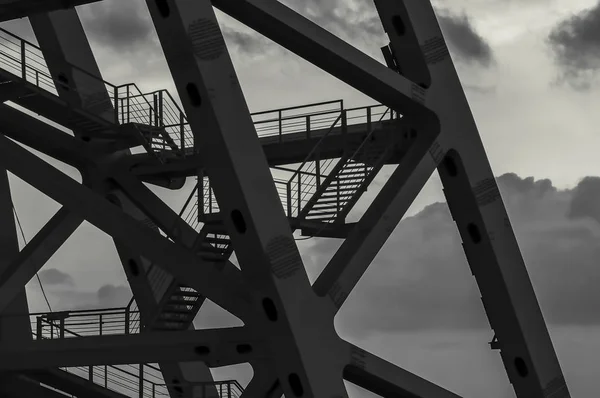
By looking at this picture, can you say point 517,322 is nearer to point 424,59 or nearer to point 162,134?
point 424,59

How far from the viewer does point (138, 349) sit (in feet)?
99.3

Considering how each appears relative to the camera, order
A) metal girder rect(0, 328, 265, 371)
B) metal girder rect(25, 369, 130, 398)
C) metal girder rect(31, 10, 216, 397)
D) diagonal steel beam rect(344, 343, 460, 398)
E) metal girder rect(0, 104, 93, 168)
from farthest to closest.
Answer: metal girder rect(25, 369, 130, 398), metal girder rect(31, 10, 216, 397), metal girder rect(0, 104, 93, 168), diagonal steel beam rect(344, 343, 460, 398), metal girder rect(0, 328, 265, 371)

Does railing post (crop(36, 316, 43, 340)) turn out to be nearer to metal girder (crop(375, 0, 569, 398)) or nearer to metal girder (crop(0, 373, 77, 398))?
metal girder (crop(0, 373, 77, 398))

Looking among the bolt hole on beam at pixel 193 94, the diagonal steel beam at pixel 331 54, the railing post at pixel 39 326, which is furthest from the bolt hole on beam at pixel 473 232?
the railing post at pixel 39 326

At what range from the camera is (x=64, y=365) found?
31875 mm

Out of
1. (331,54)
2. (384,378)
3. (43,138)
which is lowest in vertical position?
(384,378)

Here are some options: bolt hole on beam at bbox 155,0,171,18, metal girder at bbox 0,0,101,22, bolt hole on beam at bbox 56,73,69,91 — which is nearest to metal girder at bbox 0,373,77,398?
bolt hole on beam at bbox 56,73,69,91

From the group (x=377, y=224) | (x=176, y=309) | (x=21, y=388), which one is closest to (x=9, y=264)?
(x=21, y=388)

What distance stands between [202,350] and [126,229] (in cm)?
315

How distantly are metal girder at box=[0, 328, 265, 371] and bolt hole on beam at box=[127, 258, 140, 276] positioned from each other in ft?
21.3

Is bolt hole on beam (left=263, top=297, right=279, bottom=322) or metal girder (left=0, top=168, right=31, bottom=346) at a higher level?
metal girder (left=0, top=168, right=31, bottom=346)

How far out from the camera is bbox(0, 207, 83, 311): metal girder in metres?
35.2

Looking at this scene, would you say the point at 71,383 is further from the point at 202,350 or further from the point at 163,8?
the point at 163,8

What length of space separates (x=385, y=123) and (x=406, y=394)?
6.51 metres
